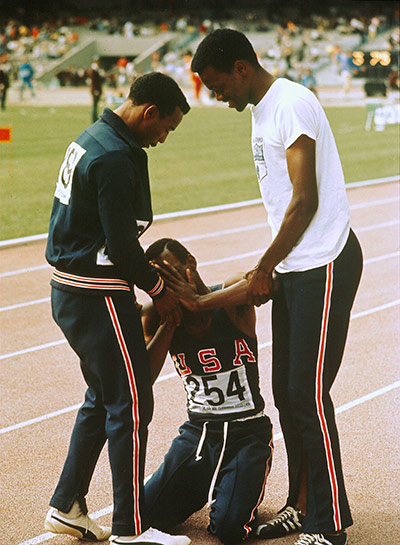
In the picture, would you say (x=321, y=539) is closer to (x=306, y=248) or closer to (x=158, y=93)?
(x=306, y=248)

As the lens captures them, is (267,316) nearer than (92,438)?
No

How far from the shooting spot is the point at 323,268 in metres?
3.44

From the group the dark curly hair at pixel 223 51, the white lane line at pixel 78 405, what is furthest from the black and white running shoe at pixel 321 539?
the white lane line at pixel 78 405

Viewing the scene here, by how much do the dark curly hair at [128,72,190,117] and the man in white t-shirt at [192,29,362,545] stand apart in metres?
0.15

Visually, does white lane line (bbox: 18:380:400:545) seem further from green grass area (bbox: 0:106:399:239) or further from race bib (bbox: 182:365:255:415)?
green grass area (bbox: 0:106:399:239)

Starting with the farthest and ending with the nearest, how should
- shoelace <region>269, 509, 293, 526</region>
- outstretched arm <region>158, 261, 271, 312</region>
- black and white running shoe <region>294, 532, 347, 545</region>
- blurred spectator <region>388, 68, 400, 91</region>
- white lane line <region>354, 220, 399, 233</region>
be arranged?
blurred spectator <region>388, 68, 400, 91</region> < white lane line <region>354, 220, 399, 233</region> < shoelace <region>269, 509, 293, 526</region> < outstretched arm <region>158, 261, 271, 312</region> < black and white running shoe <region>294, 532, 347, 545</region>

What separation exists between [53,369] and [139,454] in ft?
9.81

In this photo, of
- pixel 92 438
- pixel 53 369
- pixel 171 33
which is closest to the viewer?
pixel 92 438

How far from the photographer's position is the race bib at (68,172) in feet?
11.2

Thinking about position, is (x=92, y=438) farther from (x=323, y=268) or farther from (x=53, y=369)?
(x=53, y=369)

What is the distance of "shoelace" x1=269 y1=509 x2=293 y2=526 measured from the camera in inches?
150

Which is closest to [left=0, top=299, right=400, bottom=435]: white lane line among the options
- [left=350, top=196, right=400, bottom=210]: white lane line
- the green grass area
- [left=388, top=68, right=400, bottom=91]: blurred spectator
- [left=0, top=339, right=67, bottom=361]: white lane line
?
[left=0, top=339, right=67, bottom=361]: white lane line

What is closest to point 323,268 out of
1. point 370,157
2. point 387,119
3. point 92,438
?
point 92,438

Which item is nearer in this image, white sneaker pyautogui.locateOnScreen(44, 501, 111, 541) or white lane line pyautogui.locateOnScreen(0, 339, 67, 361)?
white sneaker pyautogui.locateOnScreen(44, 501, 111, 541)
